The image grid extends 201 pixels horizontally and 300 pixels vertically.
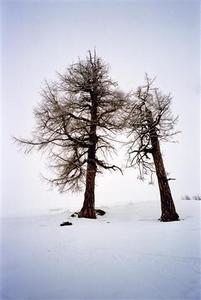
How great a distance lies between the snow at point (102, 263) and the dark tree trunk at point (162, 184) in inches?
102

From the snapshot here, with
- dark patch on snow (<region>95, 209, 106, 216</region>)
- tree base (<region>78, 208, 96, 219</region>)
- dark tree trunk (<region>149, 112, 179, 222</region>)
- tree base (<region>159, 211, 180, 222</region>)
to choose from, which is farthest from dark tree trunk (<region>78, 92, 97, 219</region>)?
tree base (<region>159, 211, 180, 222</region>)

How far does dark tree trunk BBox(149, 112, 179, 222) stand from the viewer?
11.4 meters

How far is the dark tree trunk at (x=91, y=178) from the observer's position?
12508mm

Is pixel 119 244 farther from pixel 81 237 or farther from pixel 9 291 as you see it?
pixel 9 291

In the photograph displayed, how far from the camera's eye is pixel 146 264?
17.3ft

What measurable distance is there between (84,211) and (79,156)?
2769 mm

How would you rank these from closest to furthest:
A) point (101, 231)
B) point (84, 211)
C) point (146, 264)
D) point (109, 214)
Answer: point (146, 264)
point (101, 231)
point (84, 211)
point (109, 214)

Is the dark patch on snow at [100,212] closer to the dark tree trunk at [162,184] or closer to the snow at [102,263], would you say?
the dark tree trunk at [162,184]

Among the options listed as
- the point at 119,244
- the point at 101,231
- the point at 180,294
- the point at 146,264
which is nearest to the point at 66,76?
the point at 101,231

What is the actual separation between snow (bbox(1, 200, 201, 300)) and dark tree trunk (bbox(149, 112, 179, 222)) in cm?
260

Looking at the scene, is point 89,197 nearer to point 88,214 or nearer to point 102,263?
point 88,214

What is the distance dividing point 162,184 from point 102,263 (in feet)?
23.2

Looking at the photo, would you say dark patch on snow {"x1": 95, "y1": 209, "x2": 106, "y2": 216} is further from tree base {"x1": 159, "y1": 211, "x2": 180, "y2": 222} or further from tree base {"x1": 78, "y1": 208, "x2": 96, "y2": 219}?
tree base {"x1": 159, "y1": 211, "x2": 180, "y2": 222}

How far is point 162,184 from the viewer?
466 inches
